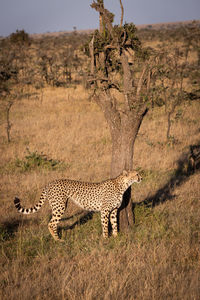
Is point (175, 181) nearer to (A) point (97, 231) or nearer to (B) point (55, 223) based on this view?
(A) point (97, 231)

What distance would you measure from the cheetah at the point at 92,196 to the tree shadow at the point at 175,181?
1.37 meters

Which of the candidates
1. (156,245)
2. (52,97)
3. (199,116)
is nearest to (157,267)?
(156,245)

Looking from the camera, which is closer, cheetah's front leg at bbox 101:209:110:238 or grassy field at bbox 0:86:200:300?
grassy field at bbox 0:86:200:300

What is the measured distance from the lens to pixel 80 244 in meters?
4.94

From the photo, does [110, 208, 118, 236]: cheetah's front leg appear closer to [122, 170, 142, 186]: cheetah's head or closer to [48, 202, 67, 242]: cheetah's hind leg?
[122, 170, 142, 186]: cheetah's head

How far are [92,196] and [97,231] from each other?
653 millimetres

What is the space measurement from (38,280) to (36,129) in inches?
438

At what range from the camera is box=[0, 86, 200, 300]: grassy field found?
3.73m

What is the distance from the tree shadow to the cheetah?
1.37 m

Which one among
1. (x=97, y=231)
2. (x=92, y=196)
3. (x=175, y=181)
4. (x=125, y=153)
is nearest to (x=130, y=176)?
(x=125, y=153)

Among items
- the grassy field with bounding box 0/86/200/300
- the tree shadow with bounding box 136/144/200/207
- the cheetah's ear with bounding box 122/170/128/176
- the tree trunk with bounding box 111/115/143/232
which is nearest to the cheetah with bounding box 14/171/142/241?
the cheetah's ear with bounding box 122/170/128/176

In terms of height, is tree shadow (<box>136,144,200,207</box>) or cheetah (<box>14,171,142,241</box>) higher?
cheetah (<box>14,171,142,241</box>)

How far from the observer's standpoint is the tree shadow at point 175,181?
7304 millimetres

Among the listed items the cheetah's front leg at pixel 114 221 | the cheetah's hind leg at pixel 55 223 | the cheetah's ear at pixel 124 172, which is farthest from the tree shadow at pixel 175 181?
the cheetah's hind leg at pixel 55 223
